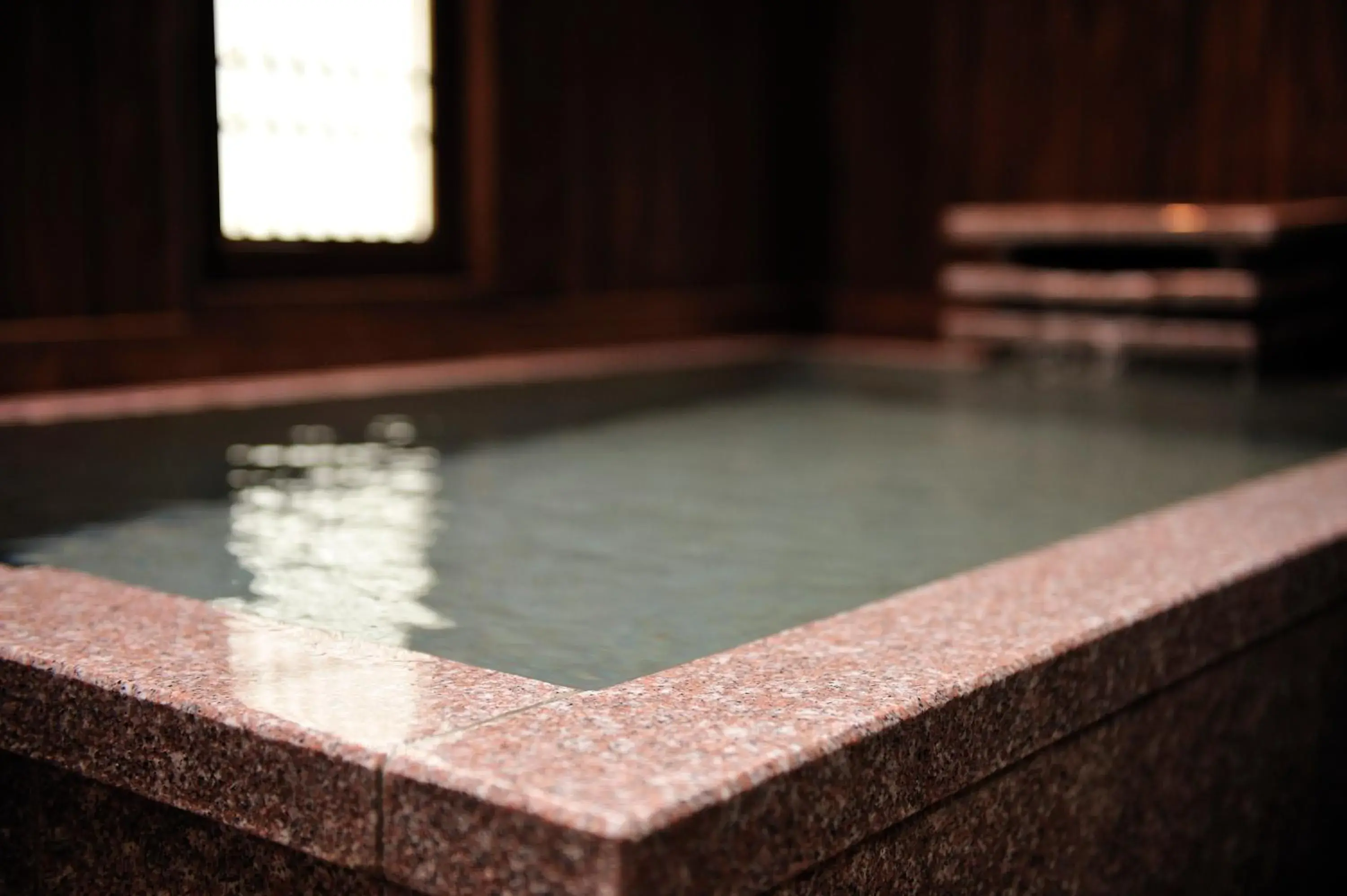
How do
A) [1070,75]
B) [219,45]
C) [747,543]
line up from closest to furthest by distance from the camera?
[747,543], [219,45], [1070,75]

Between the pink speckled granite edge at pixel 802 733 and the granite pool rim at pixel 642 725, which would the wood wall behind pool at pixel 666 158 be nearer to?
the granite pool rim at pixel 642 725

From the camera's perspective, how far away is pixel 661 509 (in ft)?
9.20

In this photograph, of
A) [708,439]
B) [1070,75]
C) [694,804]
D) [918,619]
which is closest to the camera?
[694,804]

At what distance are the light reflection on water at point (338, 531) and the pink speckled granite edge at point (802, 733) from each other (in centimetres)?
51

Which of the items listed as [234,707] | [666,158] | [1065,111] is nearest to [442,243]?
[666,158]

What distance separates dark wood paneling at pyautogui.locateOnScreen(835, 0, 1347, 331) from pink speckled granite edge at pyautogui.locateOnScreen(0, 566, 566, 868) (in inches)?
219

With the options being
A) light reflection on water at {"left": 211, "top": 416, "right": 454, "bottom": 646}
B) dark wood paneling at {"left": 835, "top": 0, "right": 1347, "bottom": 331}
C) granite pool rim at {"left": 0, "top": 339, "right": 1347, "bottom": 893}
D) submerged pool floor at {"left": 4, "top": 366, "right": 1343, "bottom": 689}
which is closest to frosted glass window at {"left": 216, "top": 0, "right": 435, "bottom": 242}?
submerged pool floor at {"left": 4, "top": 366, "right": 1343, "bottom": 689}

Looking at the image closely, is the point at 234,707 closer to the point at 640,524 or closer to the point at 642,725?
the point at 642,725

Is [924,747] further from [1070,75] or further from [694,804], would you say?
[1070,75]

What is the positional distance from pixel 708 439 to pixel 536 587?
6.30 ft

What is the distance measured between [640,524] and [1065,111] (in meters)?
4.80

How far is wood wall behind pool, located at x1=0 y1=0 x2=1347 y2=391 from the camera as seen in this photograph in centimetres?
451

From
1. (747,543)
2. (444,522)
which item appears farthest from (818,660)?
(444,522)

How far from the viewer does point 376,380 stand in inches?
189
